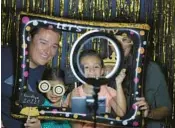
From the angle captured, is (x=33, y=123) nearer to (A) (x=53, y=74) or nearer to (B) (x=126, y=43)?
(A) (x=53, y=74)

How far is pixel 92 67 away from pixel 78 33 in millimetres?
126

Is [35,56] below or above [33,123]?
above

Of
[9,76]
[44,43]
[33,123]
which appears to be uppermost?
[44,43]

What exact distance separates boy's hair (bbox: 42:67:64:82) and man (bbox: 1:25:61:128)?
0.06 ft

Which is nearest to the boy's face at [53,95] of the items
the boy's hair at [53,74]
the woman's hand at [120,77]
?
the boy's hair at [53,74]

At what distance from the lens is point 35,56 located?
1362 mm

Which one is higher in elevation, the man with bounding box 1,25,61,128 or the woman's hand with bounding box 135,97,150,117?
the man with bounding box 1,25,61,128

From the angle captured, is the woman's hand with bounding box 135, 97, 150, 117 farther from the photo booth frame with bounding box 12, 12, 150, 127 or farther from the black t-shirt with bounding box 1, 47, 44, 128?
the black t-shirt with bounding box 1, 47, 44, 128

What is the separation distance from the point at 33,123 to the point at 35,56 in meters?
0.23

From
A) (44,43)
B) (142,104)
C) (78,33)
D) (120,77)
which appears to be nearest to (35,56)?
(44,43)

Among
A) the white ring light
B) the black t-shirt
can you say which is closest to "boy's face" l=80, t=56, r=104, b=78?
the white ring light

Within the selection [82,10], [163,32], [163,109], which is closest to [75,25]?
[82,10]

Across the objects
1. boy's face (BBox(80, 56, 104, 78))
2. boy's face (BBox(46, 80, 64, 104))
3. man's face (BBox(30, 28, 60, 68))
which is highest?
man's face (BBox(30, 28, 60, 68))

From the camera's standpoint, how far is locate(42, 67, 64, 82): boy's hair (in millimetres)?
1360
